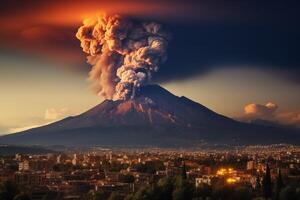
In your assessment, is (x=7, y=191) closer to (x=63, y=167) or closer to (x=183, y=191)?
(x=183, y=191)

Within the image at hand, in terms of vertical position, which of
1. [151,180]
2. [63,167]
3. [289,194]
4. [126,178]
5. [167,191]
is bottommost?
[289,194]

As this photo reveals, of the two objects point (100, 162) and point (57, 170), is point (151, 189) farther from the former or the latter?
point (100, 162)

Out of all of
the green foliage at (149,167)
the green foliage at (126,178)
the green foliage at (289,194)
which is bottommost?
the green foliage at (289,194)

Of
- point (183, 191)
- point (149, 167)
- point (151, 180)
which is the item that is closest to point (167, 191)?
point (183, 191)

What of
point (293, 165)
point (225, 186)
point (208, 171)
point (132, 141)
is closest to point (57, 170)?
point (208, 171)

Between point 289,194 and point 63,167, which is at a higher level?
point 63,167

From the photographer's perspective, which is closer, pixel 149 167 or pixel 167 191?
pixel 167 191

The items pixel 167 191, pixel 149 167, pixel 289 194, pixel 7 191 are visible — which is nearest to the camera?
pixel 289 194

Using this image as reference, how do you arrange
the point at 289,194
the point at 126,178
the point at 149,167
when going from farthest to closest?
the point at 149,167, the point at 126,178, the point at 289,194

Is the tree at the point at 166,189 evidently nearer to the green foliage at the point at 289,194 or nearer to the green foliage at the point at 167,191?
the green foliage at the point at 167,191

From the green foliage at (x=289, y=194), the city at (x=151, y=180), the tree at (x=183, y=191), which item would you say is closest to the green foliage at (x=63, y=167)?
the city at (x=151, y=180)
